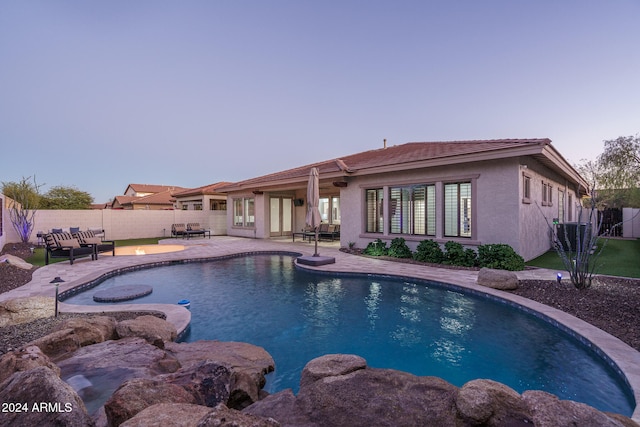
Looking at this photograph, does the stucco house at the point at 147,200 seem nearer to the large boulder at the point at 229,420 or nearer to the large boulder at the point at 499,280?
the large boulder at the point at 499,280

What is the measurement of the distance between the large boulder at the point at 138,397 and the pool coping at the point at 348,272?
264 cm

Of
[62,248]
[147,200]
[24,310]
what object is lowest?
[24,310]

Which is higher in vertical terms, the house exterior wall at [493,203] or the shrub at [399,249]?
the house exterior wall at [493,203]

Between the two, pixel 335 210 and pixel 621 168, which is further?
pixel 621 168

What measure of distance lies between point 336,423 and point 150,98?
2417 centimetres

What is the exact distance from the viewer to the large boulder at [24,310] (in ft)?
14.9

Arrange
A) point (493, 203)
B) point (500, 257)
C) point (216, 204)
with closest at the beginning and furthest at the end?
point (500, 257)
point (493, 203)
point (216, 204)

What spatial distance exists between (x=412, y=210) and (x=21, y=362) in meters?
10.8

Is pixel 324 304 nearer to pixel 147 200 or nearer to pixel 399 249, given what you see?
pixel 399 249

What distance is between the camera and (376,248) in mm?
11789

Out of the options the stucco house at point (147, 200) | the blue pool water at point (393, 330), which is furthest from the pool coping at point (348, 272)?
the stucco house at point (147, 200)

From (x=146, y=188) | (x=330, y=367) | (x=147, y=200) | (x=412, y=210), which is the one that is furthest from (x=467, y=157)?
(x=146, y=188)

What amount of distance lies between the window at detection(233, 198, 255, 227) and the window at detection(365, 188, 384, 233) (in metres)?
9.43

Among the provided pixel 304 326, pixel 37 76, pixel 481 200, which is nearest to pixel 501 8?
pixel 481 200
